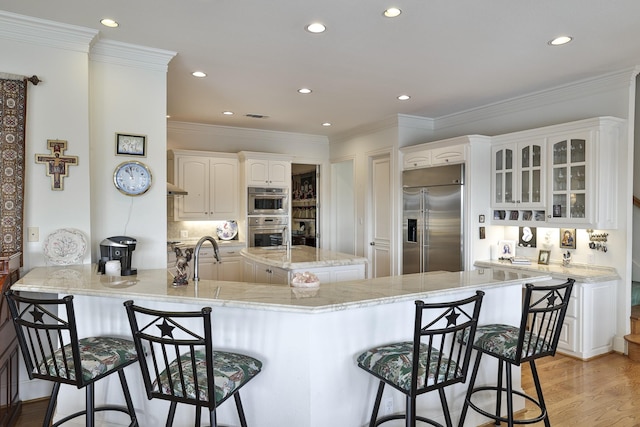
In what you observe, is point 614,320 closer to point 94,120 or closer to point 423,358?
point 423,358

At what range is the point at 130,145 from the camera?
319 centimetres

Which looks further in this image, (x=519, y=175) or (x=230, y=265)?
(x=230, y=265)

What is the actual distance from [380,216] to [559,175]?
255 centimetres

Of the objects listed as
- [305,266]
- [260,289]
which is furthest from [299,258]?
[260,289]

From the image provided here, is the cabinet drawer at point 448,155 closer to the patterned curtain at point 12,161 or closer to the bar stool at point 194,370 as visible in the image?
the bar stool at point 194,370

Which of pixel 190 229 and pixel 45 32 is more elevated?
pixel 45 32

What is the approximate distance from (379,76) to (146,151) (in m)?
2.23

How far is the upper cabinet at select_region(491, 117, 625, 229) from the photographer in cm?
381

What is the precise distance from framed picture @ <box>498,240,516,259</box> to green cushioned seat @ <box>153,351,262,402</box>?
3.76 m

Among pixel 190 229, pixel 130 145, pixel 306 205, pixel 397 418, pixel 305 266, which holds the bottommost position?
pixel 397 418

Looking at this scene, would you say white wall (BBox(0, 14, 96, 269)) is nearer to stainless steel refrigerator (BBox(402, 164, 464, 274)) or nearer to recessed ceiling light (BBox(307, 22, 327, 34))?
recessed ceiling light (BBox(307, 22, 327, 34))

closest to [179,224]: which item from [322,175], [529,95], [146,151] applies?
[322,175]

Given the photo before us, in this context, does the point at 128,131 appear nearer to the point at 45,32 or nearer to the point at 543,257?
the point at 45,32

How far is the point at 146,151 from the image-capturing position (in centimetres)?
324
